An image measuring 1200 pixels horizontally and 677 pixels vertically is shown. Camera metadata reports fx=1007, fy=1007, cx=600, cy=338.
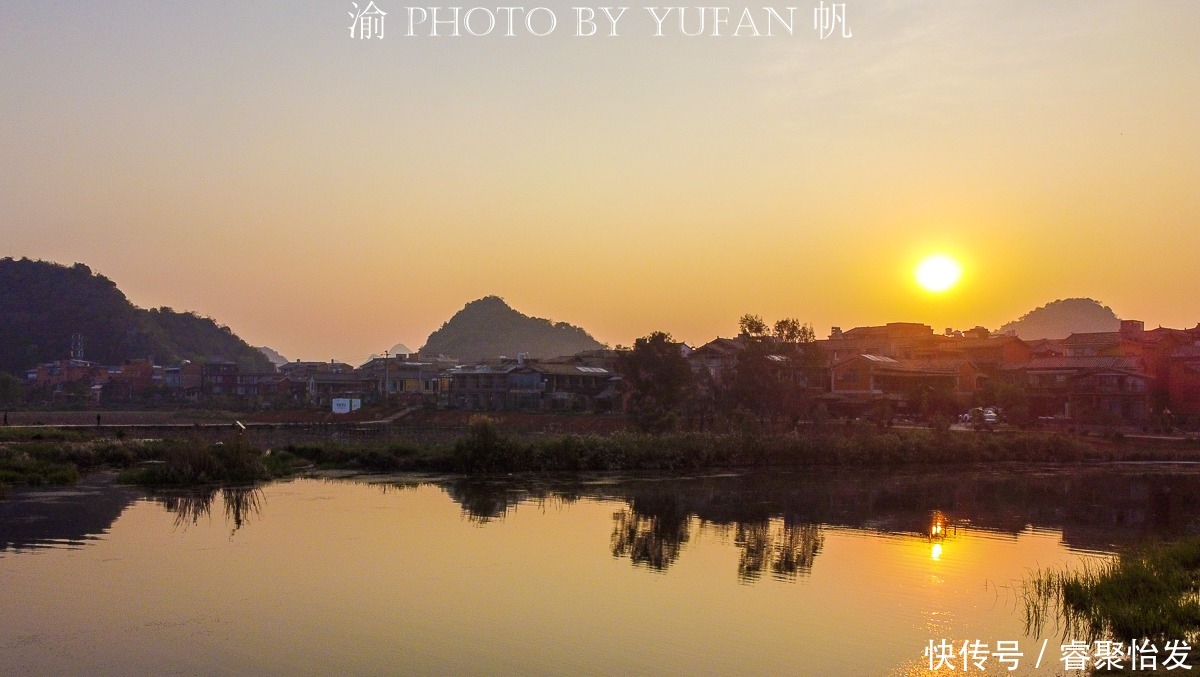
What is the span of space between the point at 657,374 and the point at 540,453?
528 inches

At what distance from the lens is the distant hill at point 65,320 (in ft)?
308

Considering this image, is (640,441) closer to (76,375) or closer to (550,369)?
(550,369)

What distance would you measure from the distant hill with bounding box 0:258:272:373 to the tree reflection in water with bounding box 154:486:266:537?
7834cm

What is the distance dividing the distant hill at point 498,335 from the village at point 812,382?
87.2 m

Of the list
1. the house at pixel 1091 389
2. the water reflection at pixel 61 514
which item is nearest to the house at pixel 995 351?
the house at pixel 1091 389

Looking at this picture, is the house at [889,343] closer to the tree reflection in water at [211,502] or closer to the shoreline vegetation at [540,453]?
the shoreline vegetation at [540,453]

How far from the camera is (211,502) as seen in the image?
22969 millimetres

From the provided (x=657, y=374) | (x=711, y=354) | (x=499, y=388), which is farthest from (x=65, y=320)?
(x=657, y=374)

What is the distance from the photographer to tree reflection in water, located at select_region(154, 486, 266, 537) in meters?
20.2

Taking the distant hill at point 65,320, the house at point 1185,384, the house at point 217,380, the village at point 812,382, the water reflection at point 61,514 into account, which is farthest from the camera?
the distant hill at point 65,320

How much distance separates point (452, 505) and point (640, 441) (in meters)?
11.5

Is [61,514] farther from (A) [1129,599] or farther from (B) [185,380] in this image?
(B) [185,380]

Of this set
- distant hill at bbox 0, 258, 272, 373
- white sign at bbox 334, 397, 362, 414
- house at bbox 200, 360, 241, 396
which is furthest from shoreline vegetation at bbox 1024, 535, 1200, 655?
distant hill at bbox 0, 258, 272, 373

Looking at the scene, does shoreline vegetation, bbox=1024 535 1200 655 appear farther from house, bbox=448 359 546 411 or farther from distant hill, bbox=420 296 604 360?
distant hill, bbox=420 296 604 360
